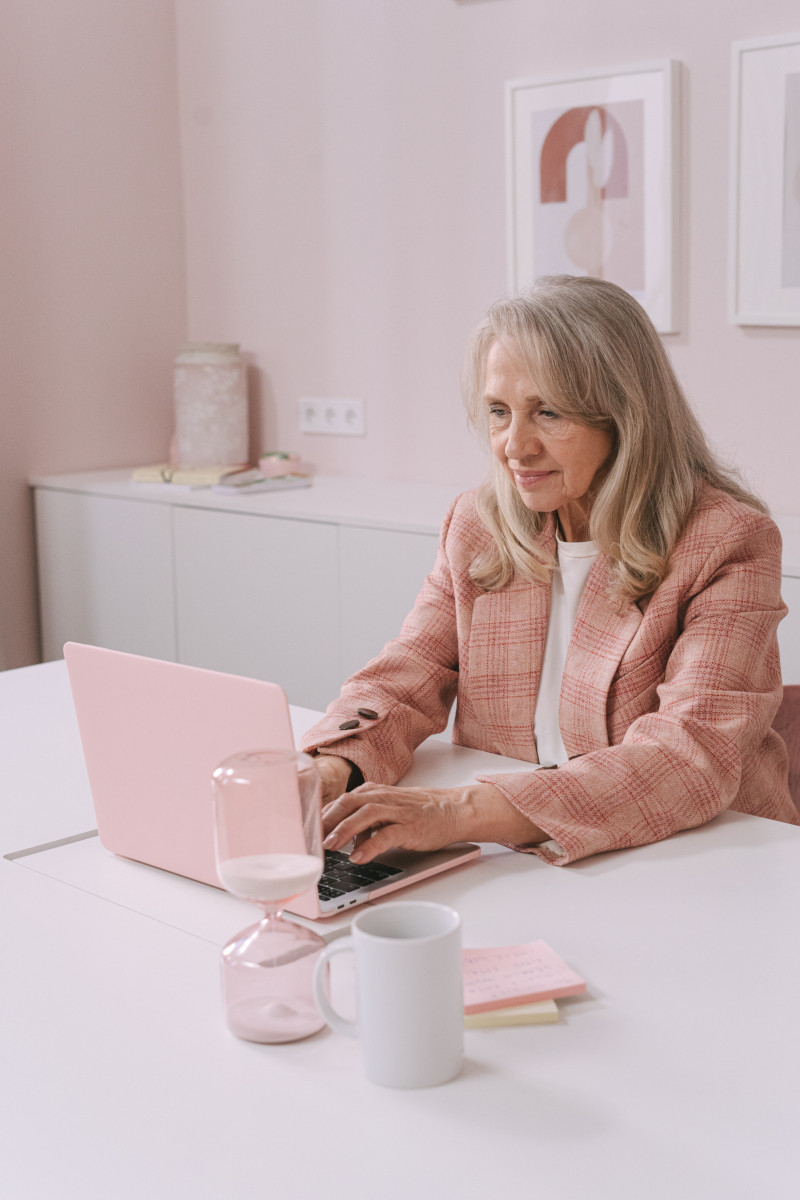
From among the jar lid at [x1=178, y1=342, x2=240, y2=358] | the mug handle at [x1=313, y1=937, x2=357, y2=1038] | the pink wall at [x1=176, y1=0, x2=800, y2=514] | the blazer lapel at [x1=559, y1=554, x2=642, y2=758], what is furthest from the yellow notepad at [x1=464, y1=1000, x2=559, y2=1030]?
the jar lid at [x1=178, y1=342, x2=240, y2=358]

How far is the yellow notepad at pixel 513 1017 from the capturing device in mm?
1013

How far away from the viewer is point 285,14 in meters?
3.56

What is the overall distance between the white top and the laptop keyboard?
48 cm

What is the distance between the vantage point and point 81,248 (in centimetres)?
366

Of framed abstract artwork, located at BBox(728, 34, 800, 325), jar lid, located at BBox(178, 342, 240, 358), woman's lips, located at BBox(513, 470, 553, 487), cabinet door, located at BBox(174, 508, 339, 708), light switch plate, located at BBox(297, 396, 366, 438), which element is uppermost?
framed abstract artwork, located at BBox(728, 34, 800, 325)

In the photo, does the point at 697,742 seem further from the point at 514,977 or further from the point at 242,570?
the point at 242,570

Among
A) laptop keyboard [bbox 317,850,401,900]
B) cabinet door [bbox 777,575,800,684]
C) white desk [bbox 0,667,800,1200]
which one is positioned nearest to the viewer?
white desk [bbox 0,667,800,1200]

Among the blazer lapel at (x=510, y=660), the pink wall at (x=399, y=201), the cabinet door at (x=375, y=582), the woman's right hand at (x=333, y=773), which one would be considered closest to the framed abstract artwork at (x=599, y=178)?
the pink wall at (x=399, y=201)

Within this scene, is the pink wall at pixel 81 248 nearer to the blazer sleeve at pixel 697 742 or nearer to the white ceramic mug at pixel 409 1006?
the blazer sleeve at pixel 697 742

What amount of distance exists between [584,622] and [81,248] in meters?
2.49

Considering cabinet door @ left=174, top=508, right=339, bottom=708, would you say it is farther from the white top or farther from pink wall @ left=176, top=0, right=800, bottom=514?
the white top

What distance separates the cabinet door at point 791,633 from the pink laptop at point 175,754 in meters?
1.16

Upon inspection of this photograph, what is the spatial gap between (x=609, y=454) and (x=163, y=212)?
2.52 metres

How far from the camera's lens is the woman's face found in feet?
5.50
